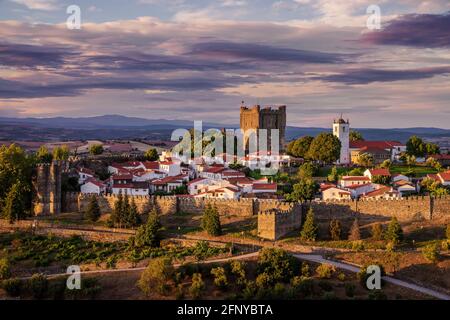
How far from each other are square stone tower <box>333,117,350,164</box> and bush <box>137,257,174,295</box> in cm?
3467

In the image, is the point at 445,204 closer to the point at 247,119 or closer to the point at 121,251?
the point at 121,251

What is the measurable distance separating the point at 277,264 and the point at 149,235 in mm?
9019

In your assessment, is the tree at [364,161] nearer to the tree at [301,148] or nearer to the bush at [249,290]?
the tree at [301,148]

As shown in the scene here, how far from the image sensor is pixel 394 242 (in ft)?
121

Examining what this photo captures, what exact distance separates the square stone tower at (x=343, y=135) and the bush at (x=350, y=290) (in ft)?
109

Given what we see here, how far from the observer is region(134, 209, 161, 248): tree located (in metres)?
38.1

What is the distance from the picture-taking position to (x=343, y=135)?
213ft

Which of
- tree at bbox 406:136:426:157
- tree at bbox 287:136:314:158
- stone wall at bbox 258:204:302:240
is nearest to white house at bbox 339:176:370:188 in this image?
stone wall at bbox 258:204:302:240

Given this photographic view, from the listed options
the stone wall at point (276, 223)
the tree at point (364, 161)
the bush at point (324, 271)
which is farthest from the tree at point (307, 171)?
the bush at point (324, 271)

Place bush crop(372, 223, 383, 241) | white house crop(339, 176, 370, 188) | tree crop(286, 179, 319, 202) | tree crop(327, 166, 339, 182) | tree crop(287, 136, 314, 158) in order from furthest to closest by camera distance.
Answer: tree crop(287, 136, 314, 158) → tree crop(327, 166, 339, 182) → white house crop(339, 176, 370, 188) → tree crop(286, 179, 319, 202) → bush crop(372, 223, 383, 241)

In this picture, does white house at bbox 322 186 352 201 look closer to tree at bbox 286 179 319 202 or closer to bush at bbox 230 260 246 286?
tree at bbox 286 179 319 202

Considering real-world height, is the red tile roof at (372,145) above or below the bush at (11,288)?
above

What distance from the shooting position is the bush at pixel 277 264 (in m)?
31.8
